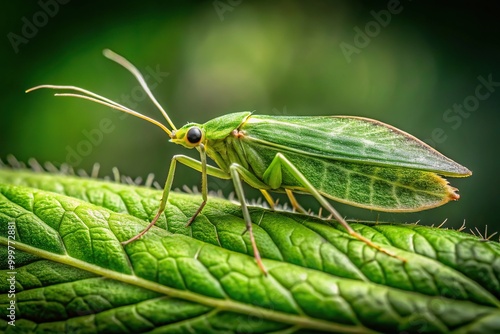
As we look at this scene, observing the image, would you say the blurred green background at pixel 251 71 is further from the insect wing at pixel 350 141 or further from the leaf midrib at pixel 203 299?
the leaf midrib at pixel 203 299

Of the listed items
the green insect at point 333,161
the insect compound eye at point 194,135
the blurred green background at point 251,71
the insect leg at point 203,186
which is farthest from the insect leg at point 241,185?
the blurred green background at point 251,71

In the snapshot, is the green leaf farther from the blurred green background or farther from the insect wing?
the blurred green background

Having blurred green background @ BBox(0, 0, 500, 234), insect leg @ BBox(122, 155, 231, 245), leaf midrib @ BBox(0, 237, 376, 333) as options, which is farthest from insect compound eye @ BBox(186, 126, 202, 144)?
blurred green background @ BBox(0, 0, 500, 234)

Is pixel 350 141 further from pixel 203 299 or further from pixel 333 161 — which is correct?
pixel 203 299

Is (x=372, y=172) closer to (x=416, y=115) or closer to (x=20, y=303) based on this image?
(x=20, y=303)

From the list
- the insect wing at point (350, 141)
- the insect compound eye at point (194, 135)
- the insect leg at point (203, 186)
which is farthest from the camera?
the insect compound eye at point (194, 135)

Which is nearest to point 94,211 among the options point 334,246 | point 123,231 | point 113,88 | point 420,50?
point 123,231
